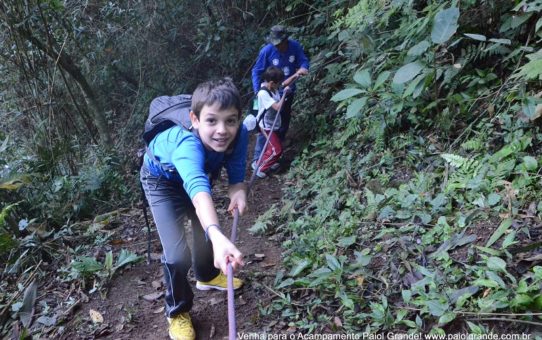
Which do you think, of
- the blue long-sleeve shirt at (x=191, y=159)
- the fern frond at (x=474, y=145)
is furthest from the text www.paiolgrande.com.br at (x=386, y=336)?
the fern frond at (x=474, y=145)

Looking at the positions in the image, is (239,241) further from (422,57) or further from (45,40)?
(45,40)

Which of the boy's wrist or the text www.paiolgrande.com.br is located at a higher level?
the boy's wrist

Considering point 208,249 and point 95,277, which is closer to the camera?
point 208,249

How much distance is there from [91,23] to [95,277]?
610 cm

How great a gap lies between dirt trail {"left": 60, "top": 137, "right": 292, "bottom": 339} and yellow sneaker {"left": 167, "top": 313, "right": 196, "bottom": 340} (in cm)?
Answer: 13

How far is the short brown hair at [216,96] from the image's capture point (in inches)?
104

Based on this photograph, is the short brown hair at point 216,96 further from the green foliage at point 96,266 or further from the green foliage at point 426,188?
the green foliage at point 96,266

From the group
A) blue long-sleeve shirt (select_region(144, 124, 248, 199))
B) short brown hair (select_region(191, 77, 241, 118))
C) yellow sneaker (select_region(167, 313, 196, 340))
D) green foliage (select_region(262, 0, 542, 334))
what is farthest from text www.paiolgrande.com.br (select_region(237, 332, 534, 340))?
short brown hair (select_region(191, 77, 241, 118))

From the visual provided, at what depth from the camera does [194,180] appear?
238 centimetres

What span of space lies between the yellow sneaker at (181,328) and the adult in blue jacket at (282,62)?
3717mm

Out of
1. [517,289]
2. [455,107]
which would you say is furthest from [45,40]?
[517,289]

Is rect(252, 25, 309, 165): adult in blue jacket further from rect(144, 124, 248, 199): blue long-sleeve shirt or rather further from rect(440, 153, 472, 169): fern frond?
rect(144, 124, 248, 199): blue long-sleeve shirt

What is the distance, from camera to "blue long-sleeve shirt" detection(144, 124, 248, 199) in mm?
2404

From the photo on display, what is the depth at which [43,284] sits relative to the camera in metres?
4.32
